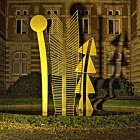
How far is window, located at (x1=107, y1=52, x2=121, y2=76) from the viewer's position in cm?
2425

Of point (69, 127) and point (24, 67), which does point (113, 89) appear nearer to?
point (24, 67)

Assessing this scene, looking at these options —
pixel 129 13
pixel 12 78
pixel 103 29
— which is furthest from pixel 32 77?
pixel 129 13

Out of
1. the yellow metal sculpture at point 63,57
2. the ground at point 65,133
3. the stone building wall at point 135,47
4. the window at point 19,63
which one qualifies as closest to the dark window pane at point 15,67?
the window at point 19,63

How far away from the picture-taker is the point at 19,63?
79.9 ft

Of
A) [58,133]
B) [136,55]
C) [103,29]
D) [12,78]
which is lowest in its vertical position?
[58,133]

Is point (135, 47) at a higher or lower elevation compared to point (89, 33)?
Answer: lower

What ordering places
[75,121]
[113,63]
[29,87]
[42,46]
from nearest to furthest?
[75,121], [42,46], [29,87], [113,63]

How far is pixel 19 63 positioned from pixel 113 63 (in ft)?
27.6

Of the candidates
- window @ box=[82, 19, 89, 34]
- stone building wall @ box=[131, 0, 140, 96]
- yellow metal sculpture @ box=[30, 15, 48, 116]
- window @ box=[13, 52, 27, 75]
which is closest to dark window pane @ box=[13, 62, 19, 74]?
window @ box=[13, 52, 27, 75]

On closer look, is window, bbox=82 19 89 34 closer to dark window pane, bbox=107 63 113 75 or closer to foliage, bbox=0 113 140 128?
dark window pane, bbox=107 63 113 75

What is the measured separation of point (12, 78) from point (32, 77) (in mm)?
5031

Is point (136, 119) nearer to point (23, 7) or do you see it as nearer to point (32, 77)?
point (32, 77)

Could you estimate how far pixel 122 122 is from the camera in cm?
838

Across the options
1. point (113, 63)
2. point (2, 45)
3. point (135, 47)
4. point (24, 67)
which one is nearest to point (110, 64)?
point (113, 63)
